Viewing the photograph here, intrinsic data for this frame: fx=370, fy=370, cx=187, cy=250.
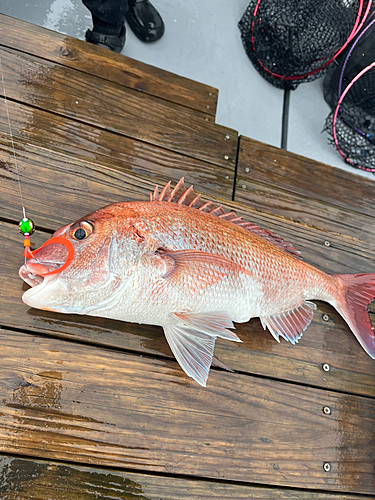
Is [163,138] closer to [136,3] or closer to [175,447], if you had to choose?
[136,3]

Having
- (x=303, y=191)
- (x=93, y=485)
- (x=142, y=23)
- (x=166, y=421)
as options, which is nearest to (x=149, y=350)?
(x=166, y=421)

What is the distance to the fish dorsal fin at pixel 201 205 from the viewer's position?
1869 millimetres

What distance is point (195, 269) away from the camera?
1.66 metres

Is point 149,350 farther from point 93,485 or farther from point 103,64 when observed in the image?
point 103,64

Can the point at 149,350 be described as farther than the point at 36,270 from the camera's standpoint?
Yes

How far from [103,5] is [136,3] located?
0.56m

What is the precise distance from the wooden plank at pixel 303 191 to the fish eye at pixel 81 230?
3.94 feet

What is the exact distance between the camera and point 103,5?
2588 mm

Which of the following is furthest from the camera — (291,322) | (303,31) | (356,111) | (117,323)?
(356,111)

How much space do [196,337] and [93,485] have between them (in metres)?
0.74

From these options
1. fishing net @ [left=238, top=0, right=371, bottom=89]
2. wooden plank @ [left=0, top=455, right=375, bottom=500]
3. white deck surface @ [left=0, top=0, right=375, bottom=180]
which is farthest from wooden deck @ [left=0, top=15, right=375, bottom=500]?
fishing net @ [left=238, top=0, right=371, bottom=89]

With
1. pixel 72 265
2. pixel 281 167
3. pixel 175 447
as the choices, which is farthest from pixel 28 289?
pixel 281 167

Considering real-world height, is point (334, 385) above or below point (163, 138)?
below

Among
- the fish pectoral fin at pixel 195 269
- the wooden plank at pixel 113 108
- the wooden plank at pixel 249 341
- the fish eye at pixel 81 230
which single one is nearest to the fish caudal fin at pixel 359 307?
the wooden plank at pixel 249 341
